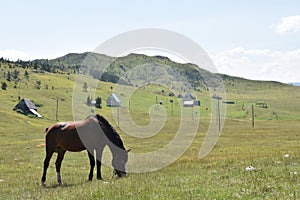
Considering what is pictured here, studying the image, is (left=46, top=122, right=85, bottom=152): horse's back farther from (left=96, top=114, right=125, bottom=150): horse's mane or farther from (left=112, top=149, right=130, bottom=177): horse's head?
(left=112, top=149, right=130, bottom=177): horse's head

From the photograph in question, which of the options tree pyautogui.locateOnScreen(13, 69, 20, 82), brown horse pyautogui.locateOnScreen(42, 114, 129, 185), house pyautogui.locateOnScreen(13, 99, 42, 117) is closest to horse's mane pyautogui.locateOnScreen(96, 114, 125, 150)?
brown horse pyautogui.locateOnScreen(42, 114, 129, 185)

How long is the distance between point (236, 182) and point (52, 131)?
9.07 metres

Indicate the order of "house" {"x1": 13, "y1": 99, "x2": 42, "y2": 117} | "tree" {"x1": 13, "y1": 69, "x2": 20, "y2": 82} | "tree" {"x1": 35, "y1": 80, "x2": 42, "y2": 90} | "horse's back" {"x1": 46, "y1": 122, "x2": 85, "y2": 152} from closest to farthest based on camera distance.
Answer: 1. "horse's back" {"x1": 46, "y1": 122, "x2": 85, "y2": 152}
2. "house" {"x1": 13, "y1": 99, "x2": 42, "y2": 117}
3. "tree" {"x1": 35, "y1": 80, "x2": 42, "y2": 90}
4. "tree" {"x1": 13, "y1": 69, "x2": 20, "y2": 82}

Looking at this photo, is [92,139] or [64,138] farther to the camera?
[64,138]

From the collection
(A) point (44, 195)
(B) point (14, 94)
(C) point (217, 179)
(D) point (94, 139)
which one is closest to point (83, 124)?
(D) point (94, 139)

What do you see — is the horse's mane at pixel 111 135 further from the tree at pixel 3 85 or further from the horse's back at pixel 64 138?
the tree at pixel 3 85

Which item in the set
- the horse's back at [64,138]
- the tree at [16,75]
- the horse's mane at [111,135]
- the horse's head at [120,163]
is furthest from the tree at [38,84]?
the horse's head at [120,163]

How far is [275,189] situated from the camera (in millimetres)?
11375

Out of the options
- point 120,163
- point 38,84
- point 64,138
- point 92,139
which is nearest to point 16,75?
point 38,84

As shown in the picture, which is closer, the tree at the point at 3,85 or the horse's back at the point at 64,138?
the horse's back at the point at 64,138

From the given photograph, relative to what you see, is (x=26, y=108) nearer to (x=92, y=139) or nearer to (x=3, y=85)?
(x=3, y=85)

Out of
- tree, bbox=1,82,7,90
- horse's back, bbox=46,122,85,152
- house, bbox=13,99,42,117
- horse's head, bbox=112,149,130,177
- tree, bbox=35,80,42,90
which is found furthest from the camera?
tree, bbox=35,80,42,90

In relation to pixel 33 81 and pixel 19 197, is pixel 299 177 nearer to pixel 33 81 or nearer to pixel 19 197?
pixel 19 197

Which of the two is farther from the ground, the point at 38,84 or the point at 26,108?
the point at 38,84
